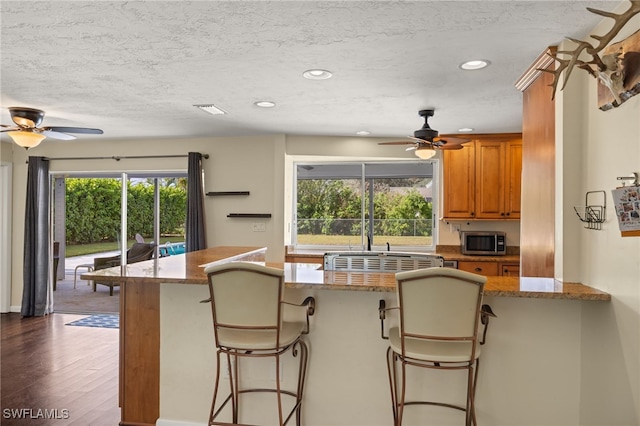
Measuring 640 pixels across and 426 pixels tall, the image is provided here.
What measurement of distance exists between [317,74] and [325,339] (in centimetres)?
181

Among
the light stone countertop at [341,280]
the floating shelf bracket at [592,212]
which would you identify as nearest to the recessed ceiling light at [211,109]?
the light stone countertop at [341,280]

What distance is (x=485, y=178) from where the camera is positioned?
→ 512 centimetres

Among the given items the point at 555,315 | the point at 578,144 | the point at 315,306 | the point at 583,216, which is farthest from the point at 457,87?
the point at 315,306

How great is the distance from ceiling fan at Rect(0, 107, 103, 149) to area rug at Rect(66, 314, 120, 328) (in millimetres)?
2360

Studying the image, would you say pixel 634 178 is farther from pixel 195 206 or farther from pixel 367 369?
pixel 195 206

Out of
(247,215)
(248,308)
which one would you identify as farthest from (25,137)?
(248,308)

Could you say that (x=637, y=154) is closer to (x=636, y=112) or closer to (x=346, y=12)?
(x=636, y=112)

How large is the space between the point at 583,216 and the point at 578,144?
40cm

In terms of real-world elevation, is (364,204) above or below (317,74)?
below

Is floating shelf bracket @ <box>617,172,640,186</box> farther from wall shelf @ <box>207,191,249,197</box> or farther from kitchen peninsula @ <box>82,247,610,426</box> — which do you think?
wall shelf @ <box>207,191,249,197</box>

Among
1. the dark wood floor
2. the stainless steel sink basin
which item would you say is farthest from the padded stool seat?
the dark wood floor

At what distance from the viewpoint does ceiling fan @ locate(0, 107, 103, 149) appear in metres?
3.65

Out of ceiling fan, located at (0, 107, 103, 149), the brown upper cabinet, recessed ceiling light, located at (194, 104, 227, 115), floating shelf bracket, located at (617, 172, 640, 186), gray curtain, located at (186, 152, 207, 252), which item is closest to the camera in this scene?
floating shelf bracket, located at (617, 172, 640, 186)

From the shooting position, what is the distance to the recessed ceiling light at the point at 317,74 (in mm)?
2846
